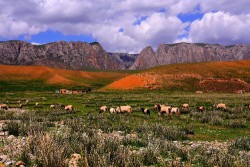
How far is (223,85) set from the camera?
95.4 m

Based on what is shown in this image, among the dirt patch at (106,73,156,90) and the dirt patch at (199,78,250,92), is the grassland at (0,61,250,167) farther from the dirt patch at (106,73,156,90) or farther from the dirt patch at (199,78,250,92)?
the dirt patch at (199,78,250,92)

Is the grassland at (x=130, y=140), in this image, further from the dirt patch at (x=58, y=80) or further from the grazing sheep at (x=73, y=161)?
the dirt patch at (x=58, y=80)

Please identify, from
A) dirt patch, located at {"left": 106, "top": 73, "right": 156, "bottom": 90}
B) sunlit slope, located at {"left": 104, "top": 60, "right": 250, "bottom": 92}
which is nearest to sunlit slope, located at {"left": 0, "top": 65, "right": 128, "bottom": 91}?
dirt patch, located at {"left": 106, "top": 73, "right": 156, "bottom": 90}

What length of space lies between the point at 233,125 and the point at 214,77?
79960 millimetres

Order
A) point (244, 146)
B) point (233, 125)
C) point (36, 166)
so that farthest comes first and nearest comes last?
point (233, 125), point (244, 146), point (36, 166)

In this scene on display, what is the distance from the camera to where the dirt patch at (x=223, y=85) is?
306 feet

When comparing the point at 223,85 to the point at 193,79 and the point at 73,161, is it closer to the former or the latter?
the point at 193,79

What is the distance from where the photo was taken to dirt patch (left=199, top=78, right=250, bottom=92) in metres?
93.3

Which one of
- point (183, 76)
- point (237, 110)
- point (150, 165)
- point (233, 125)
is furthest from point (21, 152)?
point (183, 76)

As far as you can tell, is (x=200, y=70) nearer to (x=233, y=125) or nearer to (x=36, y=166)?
(x=233, y=125)

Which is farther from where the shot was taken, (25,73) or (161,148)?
(25,73)

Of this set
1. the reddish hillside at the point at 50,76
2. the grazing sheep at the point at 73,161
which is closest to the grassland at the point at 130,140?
the grazing sheep at the point at 73,161

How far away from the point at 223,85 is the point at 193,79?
9.41 meters

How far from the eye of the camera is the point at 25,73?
165375 millimetres
